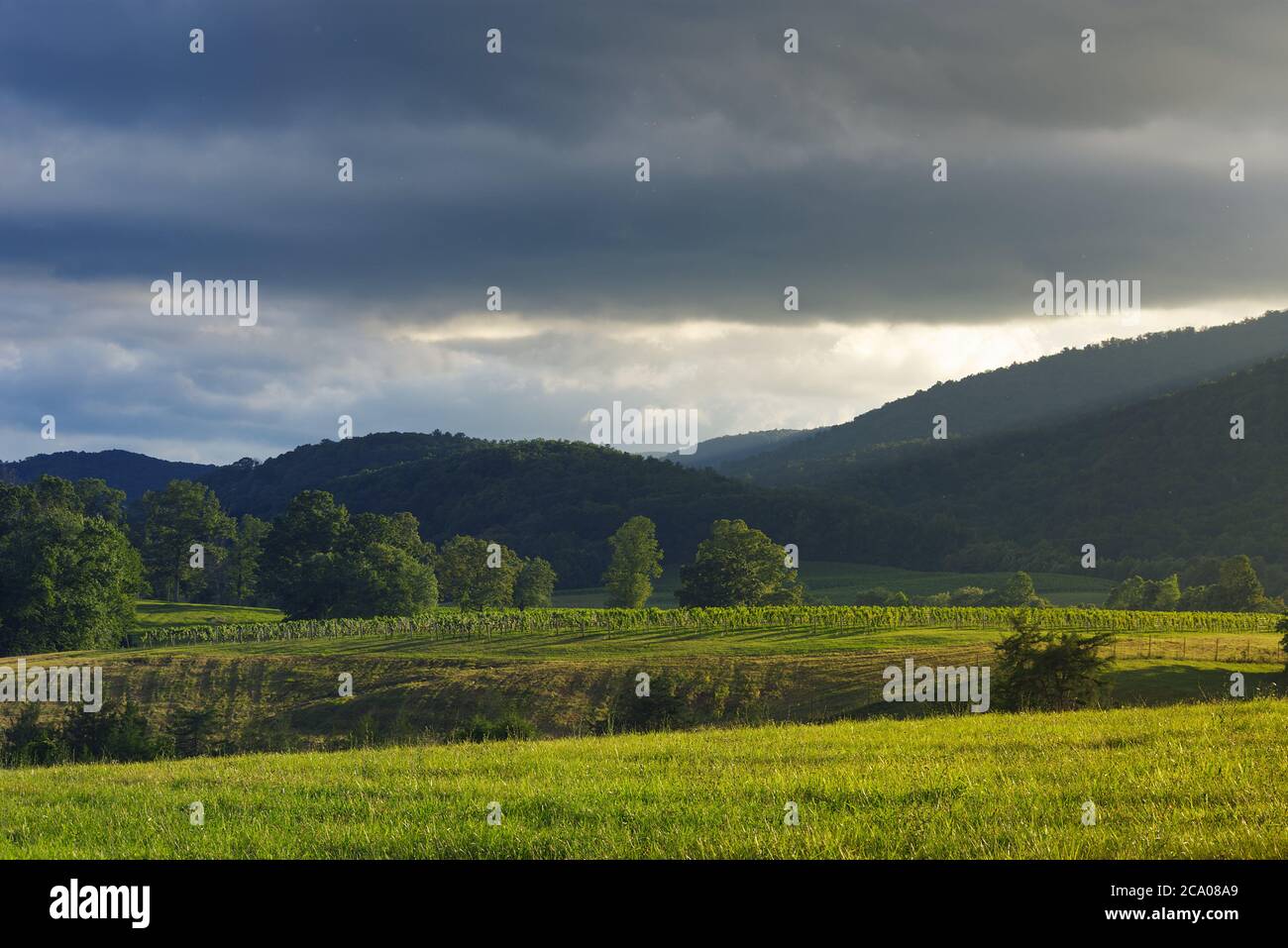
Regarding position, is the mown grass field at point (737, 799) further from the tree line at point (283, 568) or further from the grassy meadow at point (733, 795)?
the tree line at point (283, 568)

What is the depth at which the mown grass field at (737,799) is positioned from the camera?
9.45 meters

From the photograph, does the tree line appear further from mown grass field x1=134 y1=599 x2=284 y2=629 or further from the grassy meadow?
the grassy meadow

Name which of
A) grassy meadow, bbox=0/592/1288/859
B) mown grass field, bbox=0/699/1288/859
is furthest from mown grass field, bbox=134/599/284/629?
mown grass field, bbox=0/699/1288/859

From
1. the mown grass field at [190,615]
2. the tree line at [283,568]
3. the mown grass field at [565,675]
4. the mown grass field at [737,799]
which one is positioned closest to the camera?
the mown grass field at [737,799]

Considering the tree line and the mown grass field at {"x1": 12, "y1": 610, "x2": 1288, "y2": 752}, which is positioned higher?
the tree line

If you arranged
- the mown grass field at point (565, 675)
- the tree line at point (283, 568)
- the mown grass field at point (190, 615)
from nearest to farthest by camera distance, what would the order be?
the mown grass field at point (565, 675) < the tree line at point (283, 568) < the mown grass field at point (190, 615)

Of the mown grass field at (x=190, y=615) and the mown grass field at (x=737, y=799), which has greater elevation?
the mown grass field at (x=737, y=799)

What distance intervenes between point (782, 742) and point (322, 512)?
413 feet

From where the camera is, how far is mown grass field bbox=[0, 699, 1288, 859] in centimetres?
945

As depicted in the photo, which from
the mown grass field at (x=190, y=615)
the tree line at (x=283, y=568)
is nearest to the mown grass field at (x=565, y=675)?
the tree line at (x=283, y=568)

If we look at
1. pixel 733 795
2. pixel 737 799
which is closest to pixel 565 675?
pixel 733 795
